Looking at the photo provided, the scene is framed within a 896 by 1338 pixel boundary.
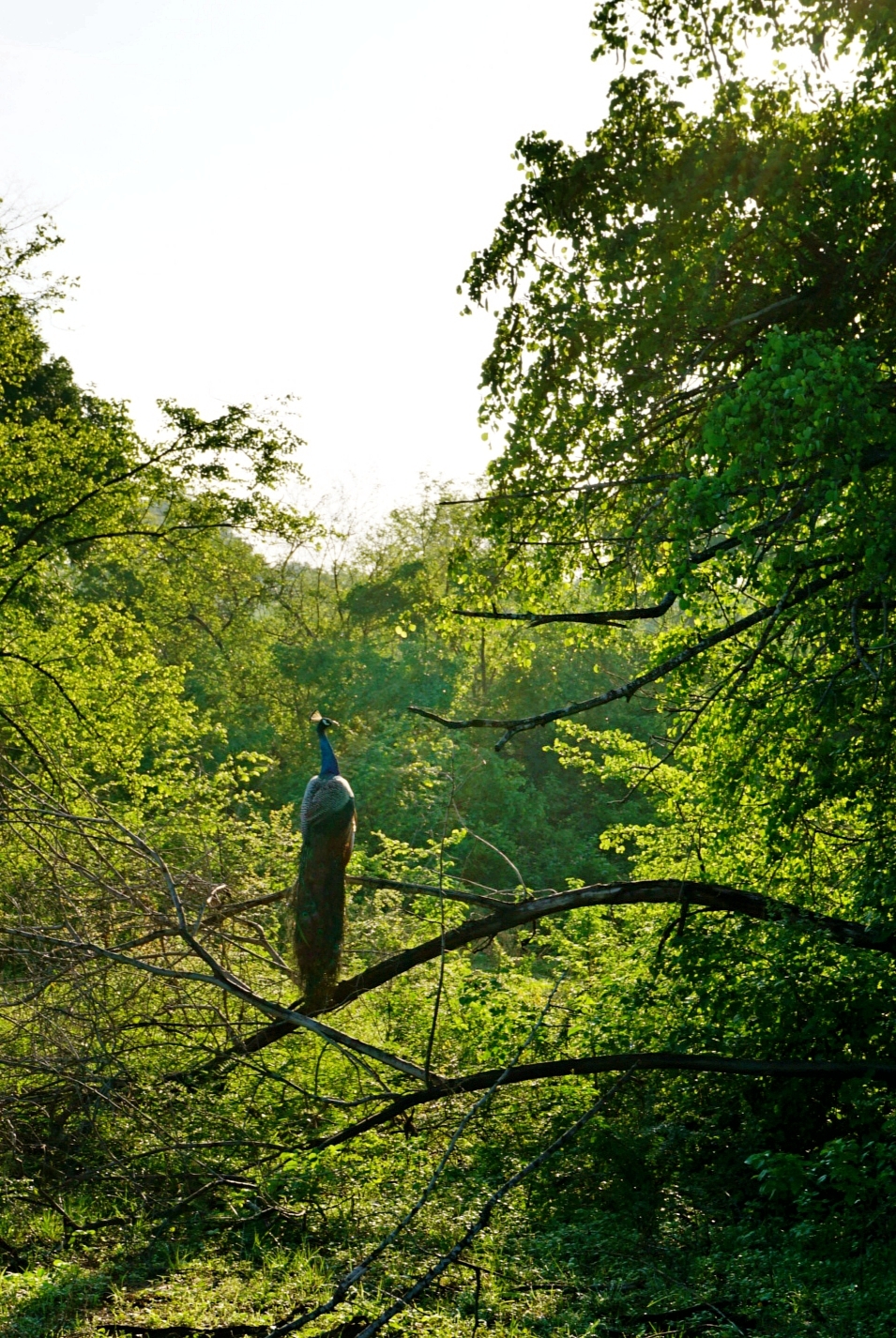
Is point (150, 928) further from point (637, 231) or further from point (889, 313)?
point (889, 313)

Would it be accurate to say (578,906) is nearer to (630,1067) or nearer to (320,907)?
(630,1067)

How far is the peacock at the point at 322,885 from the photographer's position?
25.2 ft

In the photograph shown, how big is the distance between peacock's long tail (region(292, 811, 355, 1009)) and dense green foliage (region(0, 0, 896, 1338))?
0.21 metres

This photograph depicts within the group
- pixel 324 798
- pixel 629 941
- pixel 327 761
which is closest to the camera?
pixel 324 798

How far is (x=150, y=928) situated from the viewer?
27.0 feet

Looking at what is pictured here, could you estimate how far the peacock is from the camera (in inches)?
302

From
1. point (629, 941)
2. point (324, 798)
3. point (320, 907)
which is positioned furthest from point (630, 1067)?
point (629, 941)

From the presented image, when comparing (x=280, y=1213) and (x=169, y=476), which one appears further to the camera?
(x=169, y=476)

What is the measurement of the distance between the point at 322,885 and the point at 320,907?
0.47ft

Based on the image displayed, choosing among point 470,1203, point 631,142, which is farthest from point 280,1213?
point 631,142

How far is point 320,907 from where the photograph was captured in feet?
25.3

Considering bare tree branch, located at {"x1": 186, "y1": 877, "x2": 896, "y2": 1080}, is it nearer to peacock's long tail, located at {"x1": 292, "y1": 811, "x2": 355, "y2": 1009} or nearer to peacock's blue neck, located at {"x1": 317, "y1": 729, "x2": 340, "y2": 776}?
peacock's long tail, located at {"x1": 292, "y1": 811, "x2": 355, "y2": 1009}

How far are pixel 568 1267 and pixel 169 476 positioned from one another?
510 inches

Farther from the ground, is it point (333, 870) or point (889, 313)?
point (889, 313)
